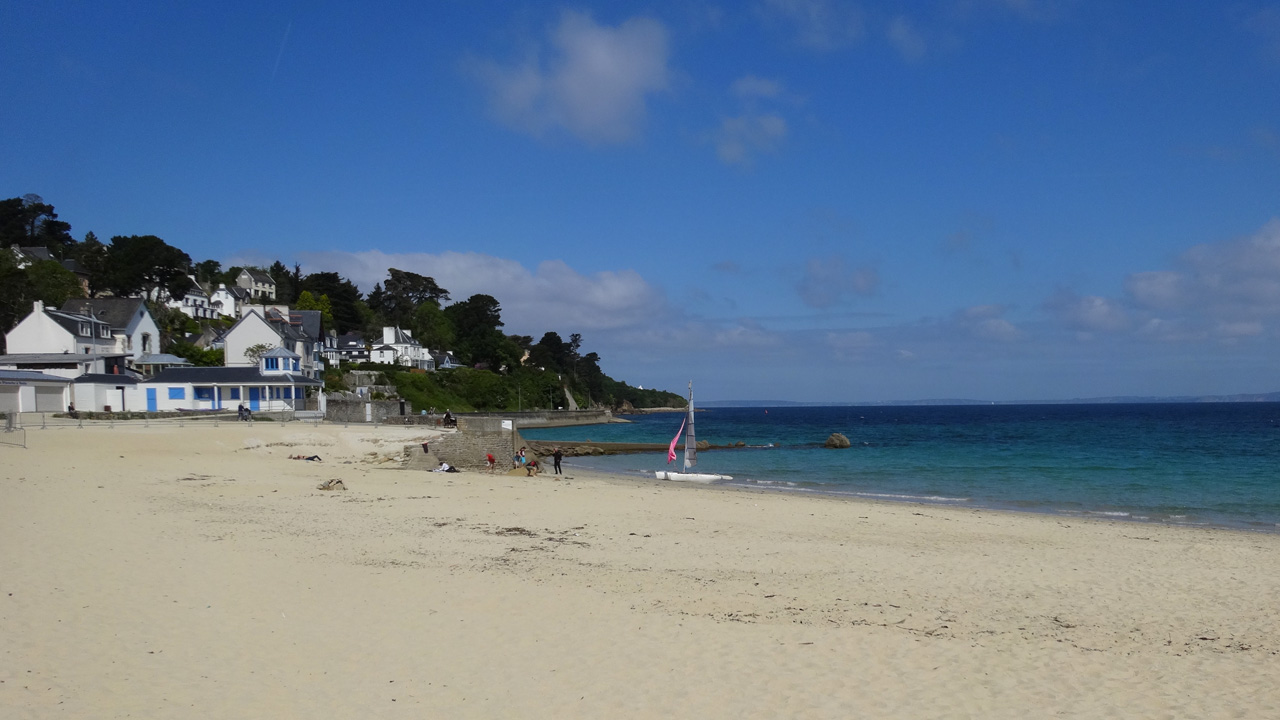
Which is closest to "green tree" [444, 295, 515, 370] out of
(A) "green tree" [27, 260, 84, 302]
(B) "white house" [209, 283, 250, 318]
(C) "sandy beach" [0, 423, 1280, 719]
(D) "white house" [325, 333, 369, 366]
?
(D) "white house" [325, 333, 369, 366]

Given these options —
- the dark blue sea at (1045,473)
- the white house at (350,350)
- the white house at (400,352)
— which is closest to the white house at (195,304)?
the white house at (350,350)

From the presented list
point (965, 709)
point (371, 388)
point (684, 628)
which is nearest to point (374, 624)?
point (684, 628)

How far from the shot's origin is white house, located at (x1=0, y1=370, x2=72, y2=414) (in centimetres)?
4194

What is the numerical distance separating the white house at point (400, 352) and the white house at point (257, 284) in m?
18.1

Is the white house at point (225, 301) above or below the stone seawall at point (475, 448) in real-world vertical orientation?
above

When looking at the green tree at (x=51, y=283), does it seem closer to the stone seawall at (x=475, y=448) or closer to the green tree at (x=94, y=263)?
the green tree at (x=94, y=263)

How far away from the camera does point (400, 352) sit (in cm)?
9606

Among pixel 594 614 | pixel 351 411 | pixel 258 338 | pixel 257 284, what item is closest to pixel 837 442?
pixel 351 411

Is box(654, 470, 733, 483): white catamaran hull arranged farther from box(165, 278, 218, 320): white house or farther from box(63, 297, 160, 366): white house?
box(165, 278, 218, 320): white house

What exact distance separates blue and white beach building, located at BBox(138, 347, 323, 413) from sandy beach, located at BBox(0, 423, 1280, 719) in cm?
3594

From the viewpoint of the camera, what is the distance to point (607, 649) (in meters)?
7.77

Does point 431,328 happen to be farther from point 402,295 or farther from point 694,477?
point 694,477

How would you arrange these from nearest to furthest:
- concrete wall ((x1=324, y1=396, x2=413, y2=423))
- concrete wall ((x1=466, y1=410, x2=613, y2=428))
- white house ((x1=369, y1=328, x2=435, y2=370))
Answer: concrete wall ((x1=324, y1=396, x2=413, y2=423)) → concrete wall ((x1=466, y1=410, x2=613, y2=428)) → white house ((x1=369, y1=328, x2=435, y2=370))

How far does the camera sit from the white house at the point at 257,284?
102938mm
